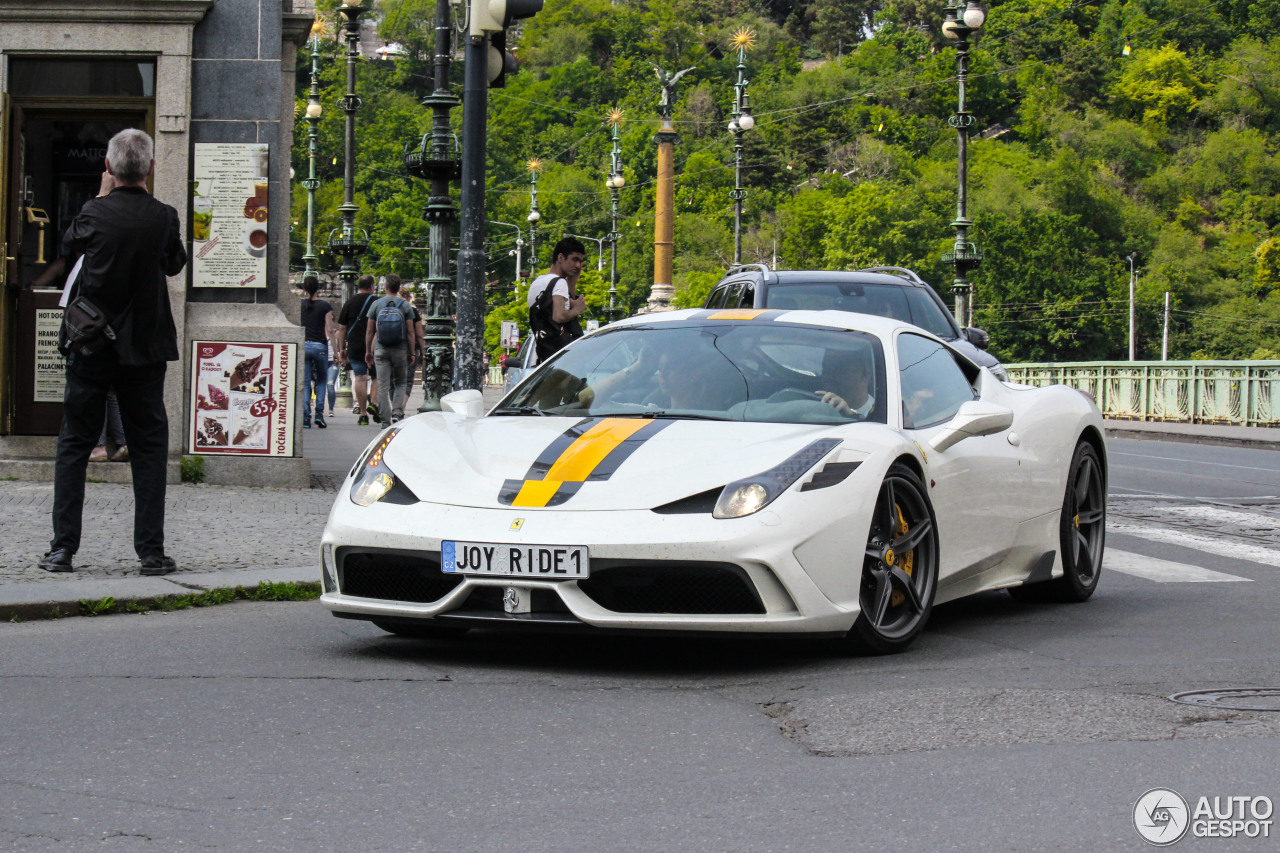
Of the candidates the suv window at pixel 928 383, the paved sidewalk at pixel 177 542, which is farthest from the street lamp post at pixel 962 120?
the suv window at pixel 928 383

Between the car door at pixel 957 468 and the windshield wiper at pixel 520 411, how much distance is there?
142 centimetres

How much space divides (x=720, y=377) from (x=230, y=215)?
683 centimetres

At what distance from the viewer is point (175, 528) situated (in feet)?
30.4

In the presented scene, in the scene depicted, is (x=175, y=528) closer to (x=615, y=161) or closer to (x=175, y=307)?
(x=175, y=307)

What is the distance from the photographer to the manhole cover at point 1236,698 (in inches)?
193

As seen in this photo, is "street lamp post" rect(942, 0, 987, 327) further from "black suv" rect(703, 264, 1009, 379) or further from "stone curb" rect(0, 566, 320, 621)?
"stone curb" rect(0, 566, 320, 621)

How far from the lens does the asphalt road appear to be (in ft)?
11.6

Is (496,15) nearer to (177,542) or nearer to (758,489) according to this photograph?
(177,542)

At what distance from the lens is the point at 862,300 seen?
43.2 feet

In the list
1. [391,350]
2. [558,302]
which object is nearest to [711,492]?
[558,302]

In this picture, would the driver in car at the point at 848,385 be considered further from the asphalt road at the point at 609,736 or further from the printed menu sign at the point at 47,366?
the printed menu sign at the point at 47,366

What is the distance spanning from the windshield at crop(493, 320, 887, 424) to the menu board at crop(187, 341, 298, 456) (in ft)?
18.6

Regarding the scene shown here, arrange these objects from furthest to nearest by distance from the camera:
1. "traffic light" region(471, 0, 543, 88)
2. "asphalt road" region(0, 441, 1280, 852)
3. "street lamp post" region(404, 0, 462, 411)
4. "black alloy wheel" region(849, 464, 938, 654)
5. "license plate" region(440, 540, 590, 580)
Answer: "street lamp post" region(404, 0, 462, 411) → "traffic light" region(471, 0, 543, 88) → "black alloy wheel" region(849, 464, 938, 654) → "license plate" region(440, 540, 590, 580) → "asphalt road" region(0, 441, 1280, 852)

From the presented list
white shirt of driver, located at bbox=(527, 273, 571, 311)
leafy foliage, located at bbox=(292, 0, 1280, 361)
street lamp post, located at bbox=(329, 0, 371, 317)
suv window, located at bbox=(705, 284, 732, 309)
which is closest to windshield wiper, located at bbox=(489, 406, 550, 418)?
white shirt of driver, located at bbox=(527, 273, 571, 311)
